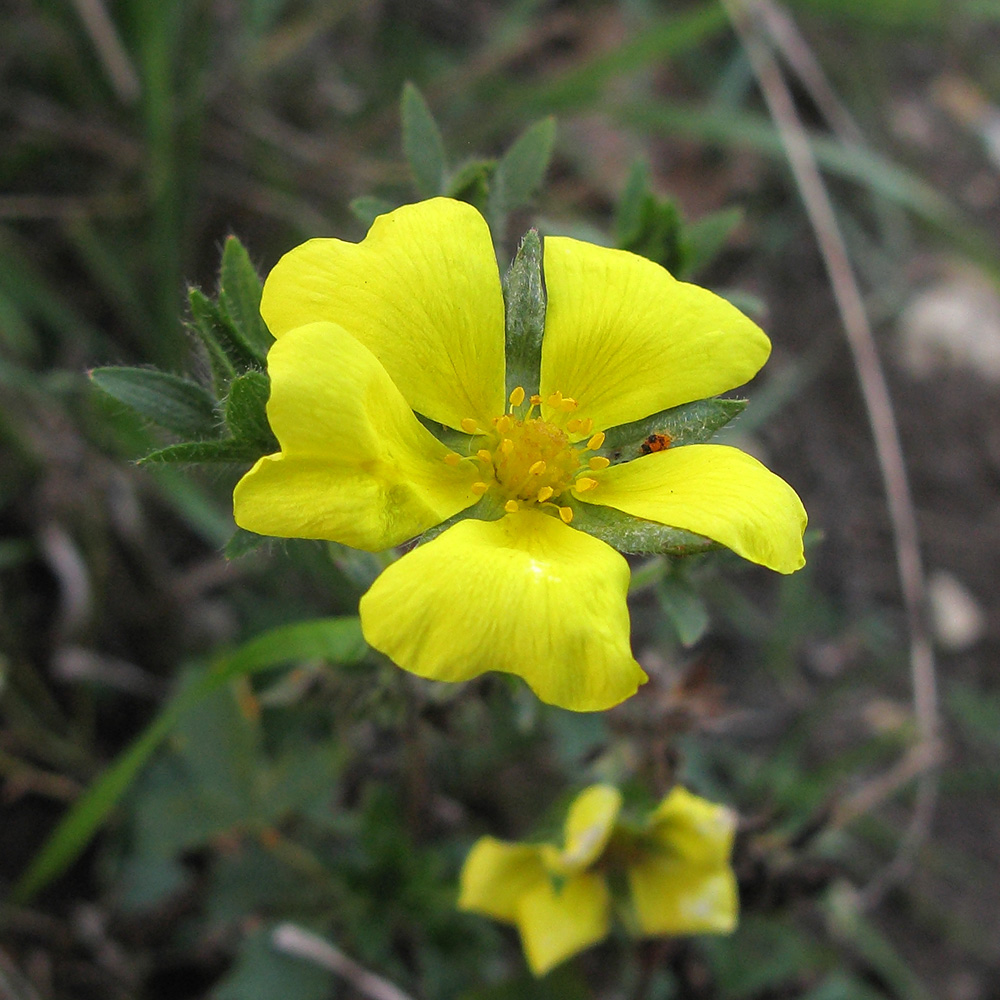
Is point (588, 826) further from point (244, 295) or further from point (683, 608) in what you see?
point (244, 295)

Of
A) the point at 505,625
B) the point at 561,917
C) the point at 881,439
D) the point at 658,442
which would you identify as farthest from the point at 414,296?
the point at 881,439

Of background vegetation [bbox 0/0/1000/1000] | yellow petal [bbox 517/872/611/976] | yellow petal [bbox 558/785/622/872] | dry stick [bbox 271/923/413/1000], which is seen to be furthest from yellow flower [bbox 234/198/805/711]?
dry stick [bbox 271/923/413/1000]

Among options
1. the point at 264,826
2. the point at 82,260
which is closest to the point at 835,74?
the point at 82,260

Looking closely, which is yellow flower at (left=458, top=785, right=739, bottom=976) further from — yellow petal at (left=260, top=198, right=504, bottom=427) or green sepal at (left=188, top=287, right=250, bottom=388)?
green sepal at (left=188, top=287, right=250, bottom=388)

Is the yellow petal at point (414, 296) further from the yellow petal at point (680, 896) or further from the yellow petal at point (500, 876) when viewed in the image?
the yellow petal at point (680, 896)

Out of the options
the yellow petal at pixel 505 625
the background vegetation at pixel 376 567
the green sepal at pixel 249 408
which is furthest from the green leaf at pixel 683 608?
the green sepal at pixel 249 408

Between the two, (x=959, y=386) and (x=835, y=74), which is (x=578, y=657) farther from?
(x=835, y=74)
